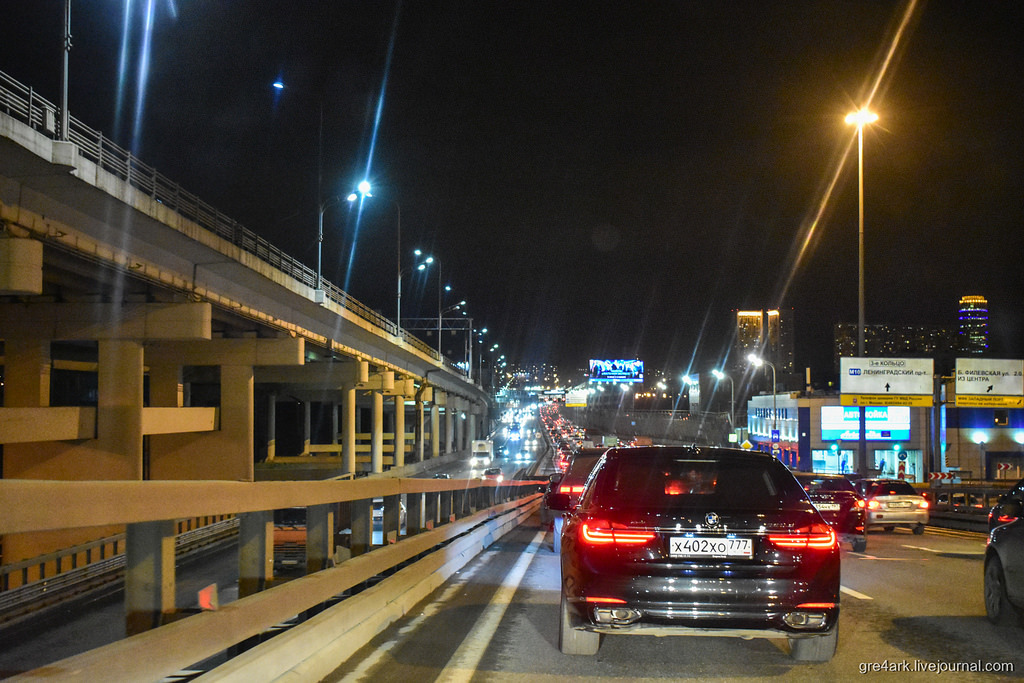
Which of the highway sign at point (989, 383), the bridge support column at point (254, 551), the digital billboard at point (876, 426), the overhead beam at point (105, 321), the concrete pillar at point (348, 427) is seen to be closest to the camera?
the bridge support column at point (254, 551)

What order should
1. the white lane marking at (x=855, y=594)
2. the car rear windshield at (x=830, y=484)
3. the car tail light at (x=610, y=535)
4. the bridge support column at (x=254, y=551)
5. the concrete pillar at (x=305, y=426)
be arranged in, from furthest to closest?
the concrete pillar at (x=305, y=426), the car rear windshield at (x=830, y=484), the white lane marking at (x=855, y=594), the car tail light at (x=610, y=535), the bridge support column at (x=254, y=551)

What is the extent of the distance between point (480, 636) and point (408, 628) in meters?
0.76

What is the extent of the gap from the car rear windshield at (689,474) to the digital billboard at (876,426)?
5779cm

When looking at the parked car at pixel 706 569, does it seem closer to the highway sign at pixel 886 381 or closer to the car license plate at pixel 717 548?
the car license plate at pixel 717 548

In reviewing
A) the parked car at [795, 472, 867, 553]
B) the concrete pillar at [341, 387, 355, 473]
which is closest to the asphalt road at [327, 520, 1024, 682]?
the parked car at [795, 472, 867, 553]

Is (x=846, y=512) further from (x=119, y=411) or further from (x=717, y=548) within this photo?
(x=119, y=411)

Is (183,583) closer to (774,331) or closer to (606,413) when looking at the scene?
(606,413)

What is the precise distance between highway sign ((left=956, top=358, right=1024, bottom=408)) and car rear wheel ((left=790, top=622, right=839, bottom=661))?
36.3 m

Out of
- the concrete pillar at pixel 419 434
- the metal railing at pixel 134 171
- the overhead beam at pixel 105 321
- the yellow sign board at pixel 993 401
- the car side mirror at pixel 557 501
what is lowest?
the concrete pillar at pixel 419 434

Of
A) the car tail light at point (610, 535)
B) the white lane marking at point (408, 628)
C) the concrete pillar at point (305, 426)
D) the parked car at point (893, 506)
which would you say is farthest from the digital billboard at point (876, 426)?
the car tail light at point (610, 535)

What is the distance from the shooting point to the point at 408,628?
812cm

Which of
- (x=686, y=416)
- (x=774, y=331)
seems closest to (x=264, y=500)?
(x=686, y=416)

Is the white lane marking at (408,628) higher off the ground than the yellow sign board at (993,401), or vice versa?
the yellow sign board at (993,401)

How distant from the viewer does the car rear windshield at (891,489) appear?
22.4 metres
